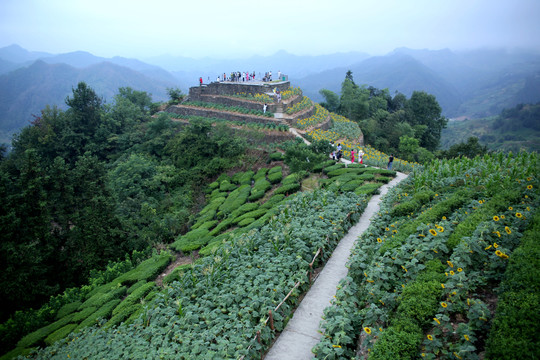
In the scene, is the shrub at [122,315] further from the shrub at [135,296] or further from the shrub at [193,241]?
the shrub at [193,241]

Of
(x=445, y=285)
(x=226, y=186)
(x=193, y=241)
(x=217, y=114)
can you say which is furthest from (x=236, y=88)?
(x=445, y=285)

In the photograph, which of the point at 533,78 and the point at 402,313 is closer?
the point at 402,313

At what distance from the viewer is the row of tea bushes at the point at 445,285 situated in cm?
440

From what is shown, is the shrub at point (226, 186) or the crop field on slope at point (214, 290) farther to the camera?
the shrub at point (226, 186)

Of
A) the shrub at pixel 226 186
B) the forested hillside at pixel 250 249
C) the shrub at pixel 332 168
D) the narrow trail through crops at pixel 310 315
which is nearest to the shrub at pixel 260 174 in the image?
the forested hillside at pixel 250 249

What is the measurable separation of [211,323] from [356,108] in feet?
126

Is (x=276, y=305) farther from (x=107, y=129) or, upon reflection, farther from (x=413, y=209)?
(x=107, y=129)

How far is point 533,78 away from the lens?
448 ft

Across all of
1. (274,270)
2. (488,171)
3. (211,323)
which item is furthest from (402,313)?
(488,171)

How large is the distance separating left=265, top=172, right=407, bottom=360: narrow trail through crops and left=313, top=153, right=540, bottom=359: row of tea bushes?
0.62 meters

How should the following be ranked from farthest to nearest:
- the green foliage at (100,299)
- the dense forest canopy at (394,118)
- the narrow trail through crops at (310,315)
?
1. the dense forest canopy at (394,118)
2. the green foliage at (100,299)
3. the narrow trail through crops at (310,315)

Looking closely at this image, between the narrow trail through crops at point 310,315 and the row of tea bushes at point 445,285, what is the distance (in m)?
0.62

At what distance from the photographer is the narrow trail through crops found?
5953mm

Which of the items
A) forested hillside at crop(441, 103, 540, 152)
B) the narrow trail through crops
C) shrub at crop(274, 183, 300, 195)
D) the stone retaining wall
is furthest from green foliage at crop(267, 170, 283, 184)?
forested hillside at crop(441, 103, 540, 152)
